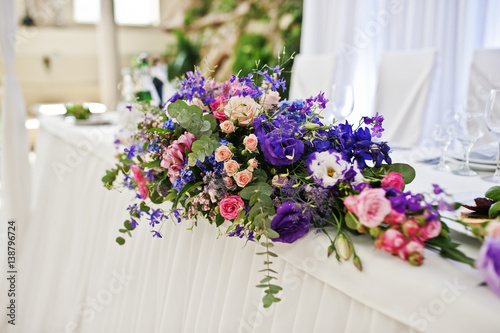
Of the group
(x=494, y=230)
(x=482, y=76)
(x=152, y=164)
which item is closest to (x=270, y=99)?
(x=152, y=164)

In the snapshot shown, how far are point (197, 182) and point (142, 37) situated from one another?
7.86 metres

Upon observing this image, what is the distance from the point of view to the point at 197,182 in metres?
0.93

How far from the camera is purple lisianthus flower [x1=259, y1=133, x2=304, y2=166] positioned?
826 mm

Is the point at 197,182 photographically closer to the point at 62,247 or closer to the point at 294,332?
the point at 294,332

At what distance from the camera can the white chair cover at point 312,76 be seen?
2.79 metres

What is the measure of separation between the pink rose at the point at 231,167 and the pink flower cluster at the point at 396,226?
25cm

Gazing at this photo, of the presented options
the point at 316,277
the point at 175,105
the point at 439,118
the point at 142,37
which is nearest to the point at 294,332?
the point at 316,277

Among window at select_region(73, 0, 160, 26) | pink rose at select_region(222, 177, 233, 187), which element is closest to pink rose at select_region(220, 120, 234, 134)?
pink rose at select_region(222, 177, 233, 187)

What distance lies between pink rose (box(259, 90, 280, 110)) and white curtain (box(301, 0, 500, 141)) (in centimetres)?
211

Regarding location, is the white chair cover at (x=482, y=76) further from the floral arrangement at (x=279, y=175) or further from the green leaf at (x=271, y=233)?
the green leaf at (x=271, y=233)

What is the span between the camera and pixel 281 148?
828 millimetres

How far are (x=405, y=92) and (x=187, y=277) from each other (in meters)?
1.84

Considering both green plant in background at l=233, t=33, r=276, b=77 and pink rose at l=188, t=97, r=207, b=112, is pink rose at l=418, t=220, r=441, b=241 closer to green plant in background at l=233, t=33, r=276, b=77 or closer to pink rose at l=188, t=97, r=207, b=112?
pink rose at l=188, t=97, r=207, b=112

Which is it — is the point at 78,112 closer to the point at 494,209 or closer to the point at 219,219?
the point at 219,219
